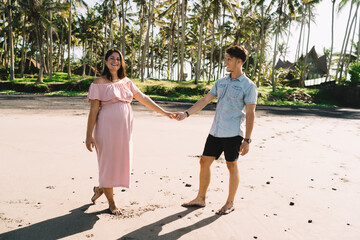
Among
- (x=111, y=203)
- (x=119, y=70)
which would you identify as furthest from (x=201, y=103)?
(x=111, y=203)

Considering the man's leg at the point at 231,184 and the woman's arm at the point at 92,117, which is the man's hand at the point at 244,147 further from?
the woman's arm at the point at 92,117

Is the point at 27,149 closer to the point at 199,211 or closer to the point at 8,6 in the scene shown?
the point at 199,211

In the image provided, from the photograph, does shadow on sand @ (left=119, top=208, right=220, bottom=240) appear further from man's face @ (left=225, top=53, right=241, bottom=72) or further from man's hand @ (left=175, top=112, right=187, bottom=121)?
man's face @ (left=225, top=53, right=241, bottom=72)

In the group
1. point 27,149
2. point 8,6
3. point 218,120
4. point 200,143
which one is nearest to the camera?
point 218,120

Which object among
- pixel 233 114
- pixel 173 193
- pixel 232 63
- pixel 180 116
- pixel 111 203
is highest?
pixel 232 63

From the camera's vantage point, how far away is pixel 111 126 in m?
3.15

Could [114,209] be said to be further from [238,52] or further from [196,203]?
[238,52]

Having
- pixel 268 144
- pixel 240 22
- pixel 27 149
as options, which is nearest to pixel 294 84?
pixel 240 22

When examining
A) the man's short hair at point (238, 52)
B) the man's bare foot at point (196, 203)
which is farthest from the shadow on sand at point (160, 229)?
the man's short hair at point (238, 52)

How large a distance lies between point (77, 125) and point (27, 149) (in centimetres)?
340

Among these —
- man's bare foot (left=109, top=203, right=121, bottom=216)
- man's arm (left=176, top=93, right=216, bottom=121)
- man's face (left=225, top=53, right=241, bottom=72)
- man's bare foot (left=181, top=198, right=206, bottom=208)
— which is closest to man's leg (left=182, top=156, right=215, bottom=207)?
man's bare foot (left=181, top=198, right=206, bottom=208)

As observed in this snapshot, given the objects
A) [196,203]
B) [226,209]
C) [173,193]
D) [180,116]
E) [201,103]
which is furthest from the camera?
[180,116]

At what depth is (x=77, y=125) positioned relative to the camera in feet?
30.8

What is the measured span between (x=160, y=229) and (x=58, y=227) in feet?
3.39
